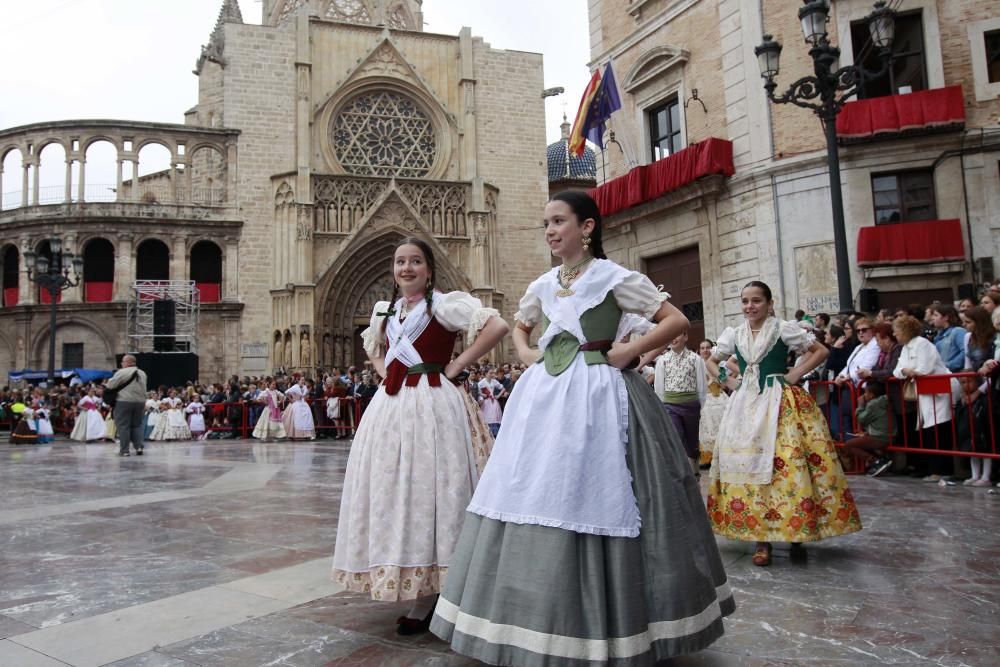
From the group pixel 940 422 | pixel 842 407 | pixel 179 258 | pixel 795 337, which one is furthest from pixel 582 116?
pixel 179 258

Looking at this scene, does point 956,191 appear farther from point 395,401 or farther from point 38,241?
point 38,241

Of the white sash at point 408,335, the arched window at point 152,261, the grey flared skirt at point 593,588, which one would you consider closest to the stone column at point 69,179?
the arched window at point 152,261

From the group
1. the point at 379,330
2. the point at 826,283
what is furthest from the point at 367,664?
the point at 826,283

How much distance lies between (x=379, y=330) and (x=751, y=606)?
89.3 inches

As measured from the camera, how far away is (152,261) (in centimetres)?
2795

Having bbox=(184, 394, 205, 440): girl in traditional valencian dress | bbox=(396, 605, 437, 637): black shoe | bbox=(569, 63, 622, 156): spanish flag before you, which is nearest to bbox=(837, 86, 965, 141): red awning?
bbox=(569, 63, 622, 156): spanish flag

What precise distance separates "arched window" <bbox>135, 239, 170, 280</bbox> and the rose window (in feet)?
25.6

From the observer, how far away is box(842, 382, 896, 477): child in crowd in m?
8.01

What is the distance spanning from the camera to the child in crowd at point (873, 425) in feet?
26.3

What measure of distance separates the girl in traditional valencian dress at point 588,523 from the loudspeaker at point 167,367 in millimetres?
22226

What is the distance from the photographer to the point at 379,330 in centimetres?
369

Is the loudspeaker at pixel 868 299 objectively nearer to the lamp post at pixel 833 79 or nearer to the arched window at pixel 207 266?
the lamp post at pixel 833 79

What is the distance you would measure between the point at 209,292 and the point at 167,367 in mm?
5334

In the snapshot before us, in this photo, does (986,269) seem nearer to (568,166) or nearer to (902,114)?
(902,114)
